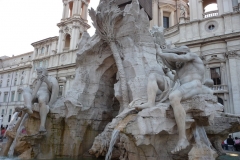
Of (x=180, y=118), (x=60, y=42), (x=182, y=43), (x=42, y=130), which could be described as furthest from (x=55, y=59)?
(x=180, y=118)

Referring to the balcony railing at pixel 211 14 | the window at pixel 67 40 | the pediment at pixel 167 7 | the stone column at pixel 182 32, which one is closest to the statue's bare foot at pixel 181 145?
the stone column at pixel 182 32

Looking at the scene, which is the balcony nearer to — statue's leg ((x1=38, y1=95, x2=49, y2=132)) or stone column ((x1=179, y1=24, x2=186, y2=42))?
stone column ((x1=179, y1=24, x2=186, y2=42))

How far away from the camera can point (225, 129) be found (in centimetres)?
504

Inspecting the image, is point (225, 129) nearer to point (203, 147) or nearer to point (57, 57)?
point (203, 147)

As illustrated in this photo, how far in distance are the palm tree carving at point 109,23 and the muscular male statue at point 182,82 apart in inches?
53.8

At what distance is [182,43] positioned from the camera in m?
20.3

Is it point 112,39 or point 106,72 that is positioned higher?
point 112,39

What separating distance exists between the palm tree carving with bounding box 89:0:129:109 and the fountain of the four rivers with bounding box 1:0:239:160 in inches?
1.1

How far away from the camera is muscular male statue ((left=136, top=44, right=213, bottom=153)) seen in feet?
12.2

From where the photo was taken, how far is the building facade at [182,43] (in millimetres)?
18125

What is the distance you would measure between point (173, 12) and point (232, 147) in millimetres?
23215

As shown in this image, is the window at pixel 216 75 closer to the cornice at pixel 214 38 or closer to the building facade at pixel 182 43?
the building facade at pixel 182 43

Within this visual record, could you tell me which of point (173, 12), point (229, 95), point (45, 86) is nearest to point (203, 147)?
point (45, 86)

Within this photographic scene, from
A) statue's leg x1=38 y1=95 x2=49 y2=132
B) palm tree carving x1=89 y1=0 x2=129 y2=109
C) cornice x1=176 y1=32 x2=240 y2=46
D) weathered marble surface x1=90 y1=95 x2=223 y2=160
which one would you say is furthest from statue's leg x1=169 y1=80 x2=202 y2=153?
cornice x1=176 y1=32 x2=240 y2=46
